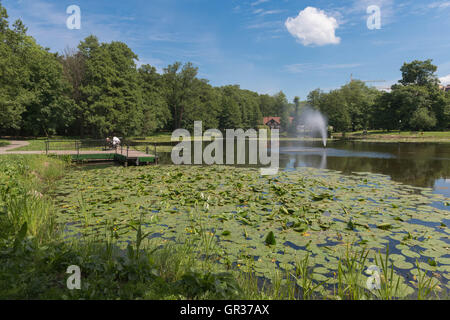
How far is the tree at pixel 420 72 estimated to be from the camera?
204 feet

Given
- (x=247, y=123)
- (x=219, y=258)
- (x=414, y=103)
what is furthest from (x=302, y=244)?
(x=247, y=123)

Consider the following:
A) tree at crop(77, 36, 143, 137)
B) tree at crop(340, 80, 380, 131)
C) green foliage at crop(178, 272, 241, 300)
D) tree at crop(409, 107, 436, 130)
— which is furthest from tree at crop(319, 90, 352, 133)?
green foliage at crop(178, 272, 241, 300)

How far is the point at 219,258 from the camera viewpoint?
4.89 m

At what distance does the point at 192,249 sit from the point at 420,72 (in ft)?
257

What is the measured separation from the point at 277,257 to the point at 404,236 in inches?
120

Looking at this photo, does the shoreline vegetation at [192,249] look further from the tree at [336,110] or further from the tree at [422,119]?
the tree at [336,110]

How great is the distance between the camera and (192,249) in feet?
15.6

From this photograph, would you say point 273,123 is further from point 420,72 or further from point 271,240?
point 271,240

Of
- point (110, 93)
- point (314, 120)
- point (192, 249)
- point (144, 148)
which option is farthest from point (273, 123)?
point (192, 249)

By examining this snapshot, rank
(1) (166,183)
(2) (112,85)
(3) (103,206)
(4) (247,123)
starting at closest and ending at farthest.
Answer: (3) (103,206) → (1) (166,183) → (2) (112,85) → (4) (247,123)

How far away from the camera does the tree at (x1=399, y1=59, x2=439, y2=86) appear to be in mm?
62062

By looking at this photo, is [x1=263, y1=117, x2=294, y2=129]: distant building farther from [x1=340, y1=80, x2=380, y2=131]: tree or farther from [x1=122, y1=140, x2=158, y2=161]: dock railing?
[x1=122, y1=140, x2=158, y2=161]: dock railing
